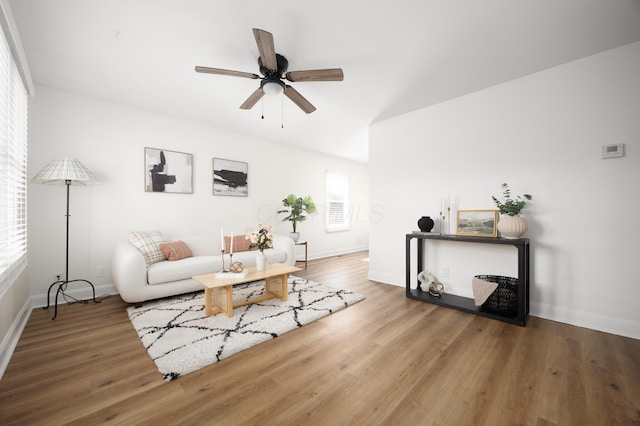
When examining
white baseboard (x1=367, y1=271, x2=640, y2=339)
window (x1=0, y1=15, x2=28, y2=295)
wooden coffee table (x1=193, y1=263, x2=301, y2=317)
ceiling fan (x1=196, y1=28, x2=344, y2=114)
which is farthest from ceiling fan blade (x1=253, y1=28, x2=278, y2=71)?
white baseboard (x1=367, y1=271, x2=640, y2=339)

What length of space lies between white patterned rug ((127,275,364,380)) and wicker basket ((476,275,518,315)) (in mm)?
1446

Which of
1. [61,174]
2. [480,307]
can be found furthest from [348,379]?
[61,174]

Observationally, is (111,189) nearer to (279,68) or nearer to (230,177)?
(230,177)

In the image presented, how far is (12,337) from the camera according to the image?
2055mm

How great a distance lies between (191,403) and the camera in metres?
1.43

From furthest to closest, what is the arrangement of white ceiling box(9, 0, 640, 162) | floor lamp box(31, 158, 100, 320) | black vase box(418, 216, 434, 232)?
black vase box(418, 216, 434, 232)
floor lamp box(31, 158, 100, 320)
white ceiling box(9, 0, 640, 162)

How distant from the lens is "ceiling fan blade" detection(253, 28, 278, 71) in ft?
5.73

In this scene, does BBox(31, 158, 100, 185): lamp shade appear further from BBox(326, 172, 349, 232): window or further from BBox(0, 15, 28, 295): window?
BBox(326, 172, 349, 232): window

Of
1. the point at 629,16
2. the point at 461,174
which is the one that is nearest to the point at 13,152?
the point at 461,174

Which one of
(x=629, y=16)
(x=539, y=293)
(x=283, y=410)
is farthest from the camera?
(x=539, y=293)

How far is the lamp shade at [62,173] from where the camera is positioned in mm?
2683

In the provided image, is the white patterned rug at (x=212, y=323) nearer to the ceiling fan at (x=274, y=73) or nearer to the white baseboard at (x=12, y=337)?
the white baseboard at (x=12, y=337)

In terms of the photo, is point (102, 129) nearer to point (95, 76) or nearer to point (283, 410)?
point (95, 76)

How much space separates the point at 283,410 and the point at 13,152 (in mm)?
3224
